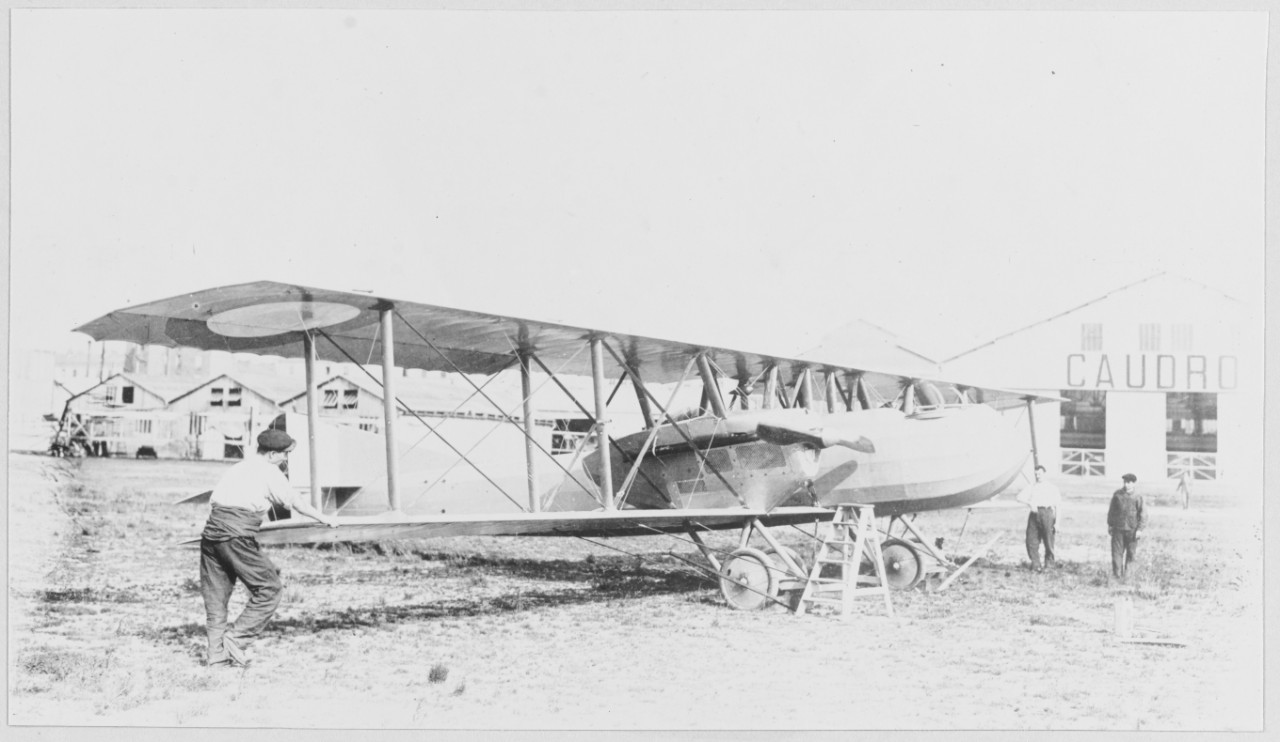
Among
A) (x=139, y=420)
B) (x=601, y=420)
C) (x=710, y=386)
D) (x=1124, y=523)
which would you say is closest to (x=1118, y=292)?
(x=1124, y=523)

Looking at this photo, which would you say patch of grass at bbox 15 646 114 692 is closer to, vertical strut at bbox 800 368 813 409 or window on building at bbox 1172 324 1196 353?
vertical strut at bbox 800 368 813 409

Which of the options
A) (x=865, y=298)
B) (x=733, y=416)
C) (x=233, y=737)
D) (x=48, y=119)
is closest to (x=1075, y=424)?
(x=865, y=298)

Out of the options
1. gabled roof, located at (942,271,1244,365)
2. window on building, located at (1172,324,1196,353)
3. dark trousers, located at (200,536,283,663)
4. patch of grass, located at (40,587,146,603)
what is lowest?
patch of grass, located at (40,587,146,603)

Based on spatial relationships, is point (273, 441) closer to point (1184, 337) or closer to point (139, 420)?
point (1184, 337)

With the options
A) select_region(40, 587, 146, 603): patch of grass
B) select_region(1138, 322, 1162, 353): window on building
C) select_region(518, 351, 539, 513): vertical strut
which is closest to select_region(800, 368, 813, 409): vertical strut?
select_region(518, 351, 539, 513): vertical strut

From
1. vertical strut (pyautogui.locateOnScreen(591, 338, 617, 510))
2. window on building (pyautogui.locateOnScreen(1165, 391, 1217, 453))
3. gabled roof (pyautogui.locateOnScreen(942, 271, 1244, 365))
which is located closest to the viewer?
vertical strut (pyautogui.locateOnScreen(591, 338, 617, 510))

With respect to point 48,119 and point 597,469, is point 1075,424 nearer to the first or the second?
point 597,469
